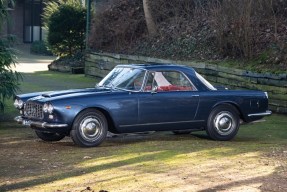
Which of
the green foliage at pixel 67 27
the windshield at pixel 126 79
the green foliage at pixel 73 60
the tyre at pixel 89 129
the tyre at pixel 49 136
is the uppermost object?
the green foliage at pixel 67 27

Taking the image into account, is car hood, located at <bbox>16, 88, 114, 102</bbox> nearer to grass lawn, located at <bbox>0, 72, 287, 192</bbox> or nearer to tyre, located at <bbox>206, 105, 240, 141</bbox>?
grass lawn, located at <bbox>0, 72, 287, 192</bbox>

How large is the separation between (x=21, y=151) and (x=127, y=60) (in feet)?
43.6

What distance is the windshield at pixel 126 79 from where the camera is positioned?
1065cm

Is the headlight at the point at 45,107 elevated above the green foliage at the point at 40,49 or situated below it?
below

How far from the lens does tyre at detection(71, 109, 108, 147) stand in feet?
32.4

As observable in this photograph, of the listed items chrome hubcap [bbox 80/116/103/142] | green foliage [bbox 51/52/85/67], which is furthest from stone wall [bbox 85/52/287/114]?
green foliage [bbox 51/52/85/67]

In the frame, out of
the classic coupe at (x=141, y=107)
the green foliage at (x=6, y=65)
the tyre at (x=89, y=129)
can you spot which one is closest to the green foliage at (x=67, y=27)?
the green foliage at (x=6, y=65)

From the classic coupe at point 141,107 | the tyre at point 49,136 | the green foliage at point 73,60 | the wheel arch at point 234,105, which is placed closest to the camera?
the classic coupe at point 141,107

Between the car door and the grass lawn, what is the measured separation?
1.12 ft

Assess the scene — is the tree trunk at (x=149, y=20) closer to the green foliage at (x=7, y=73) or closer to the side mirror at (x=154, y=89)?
the green foliage at (x=7, y=73)

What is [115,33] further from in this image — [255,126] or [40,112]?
[40,112]

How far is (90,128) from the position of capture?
995 cm

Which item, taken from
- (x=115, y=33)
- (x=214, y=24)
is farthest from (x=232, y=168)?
(x=115, y=33)

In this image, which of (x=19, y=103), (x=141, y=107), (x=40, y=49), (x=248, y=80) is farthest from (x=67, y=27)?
(x=141, y=107)
